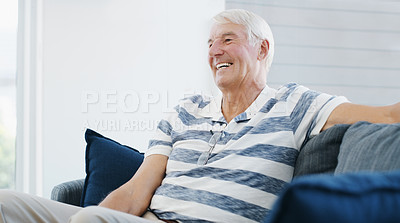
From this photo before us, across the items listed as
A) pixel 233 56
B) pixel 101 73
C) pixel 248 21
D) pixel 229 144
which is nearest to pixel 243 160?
pixel 229 144

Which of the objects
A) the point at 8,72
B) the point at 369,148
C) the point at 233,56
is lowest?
the point at 369,148

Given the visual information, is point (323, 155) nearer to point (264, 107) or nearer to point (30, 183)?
point (264, 107)

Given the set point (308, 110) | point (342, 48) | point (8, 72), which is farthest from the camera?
point (8, 72)

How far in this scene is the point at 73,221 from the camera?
127cm

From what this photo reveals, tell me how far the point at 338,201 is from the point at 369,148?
823mm

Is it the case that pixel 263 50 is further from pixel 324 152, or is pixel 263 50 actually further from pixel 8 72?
pixel 8 72

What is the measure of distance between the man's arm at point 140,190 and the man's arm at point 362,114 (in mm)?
687

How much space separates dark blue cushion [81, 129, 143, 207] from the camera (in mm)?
2100

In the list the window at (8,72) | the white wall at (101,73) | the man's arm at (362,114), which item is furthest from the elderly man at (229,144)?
the window at (8,72)

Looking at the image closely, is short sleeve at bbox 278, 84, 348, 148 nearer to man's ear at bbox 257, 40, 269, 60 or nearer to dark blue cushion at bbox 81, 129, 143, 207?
man's ear at bbox 257, 40, 269, 60

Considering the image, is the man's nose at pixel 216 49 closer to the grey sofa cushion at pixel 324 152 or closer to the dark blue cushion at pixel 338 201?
the grey sofa cushion at pixel 324 152

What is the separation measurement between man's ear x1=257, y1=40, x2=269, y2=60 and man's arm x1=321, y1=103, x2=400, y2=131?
0.57 metres

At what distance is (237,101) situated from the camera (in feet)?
6.82

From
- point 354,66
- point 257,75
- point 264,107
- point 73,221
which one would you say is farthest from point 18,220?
point 354,66
